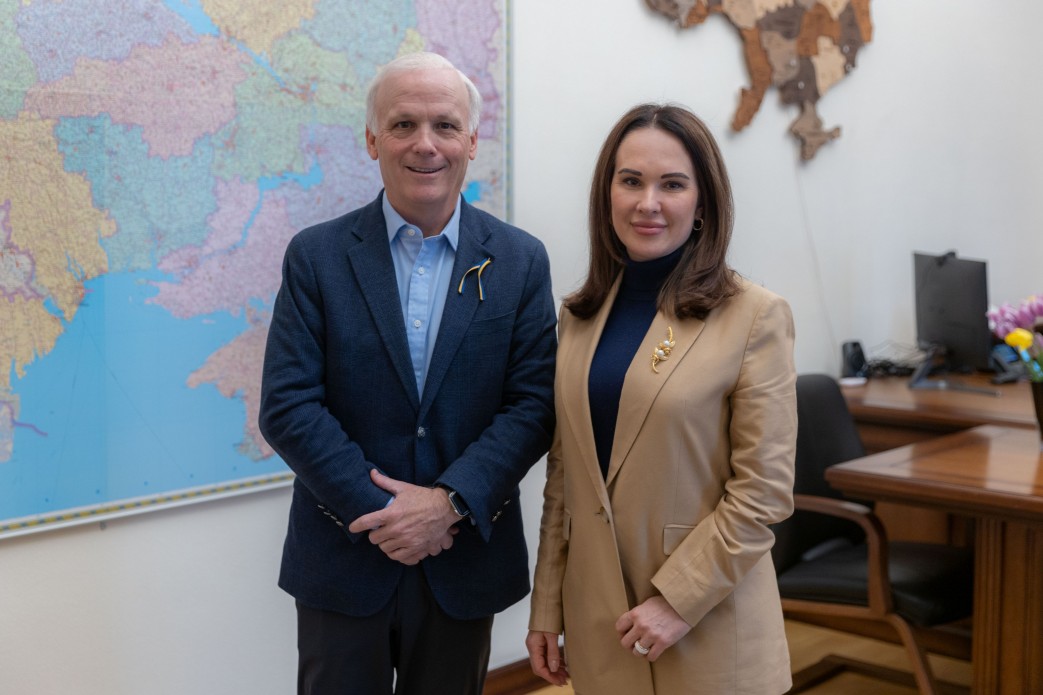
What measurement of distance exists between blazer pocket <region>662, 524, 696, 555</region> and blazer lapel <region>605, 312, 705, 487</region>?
0.11 m

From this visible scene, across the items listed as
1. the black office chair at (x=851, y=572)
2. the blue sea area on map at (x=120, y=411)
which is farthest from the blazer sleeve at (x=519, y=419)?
the black office chair at (x=851, y=572)

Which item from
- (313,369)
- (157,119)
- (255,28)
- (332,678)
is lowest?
(332,678)

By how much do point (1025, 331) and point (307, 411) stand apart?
6.85ft

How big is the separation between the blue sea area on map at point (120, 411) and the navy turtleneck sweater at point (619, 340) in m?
1.00

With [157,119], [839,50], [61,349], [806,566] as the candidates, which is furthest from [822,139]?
[61,349]

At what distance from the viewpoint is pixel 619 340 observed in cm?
172

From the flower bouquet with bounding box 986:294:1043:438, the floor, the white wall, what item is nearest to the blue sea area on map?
the white wall

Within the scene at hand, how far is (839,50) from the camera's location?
398cm

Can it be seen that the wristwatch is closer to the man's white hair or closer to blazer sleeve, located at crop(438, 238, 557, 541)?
blazer sleeve, located at crop(438, 238, 557, 541)

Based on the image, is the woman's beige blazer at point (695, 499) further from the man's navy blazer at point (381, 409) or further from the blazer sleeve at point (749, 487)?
the man's navy blazer at point (381, 409)

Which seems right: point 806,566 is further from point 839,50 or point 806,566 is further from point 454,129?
point 839,50

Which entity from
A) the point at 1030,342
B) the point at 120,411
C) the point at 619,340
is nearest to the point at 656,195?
the point at 619,340

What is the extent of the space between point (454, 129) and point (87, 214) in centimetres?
83

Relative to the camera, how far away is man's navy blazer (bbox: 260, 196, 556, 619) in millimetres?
1687
